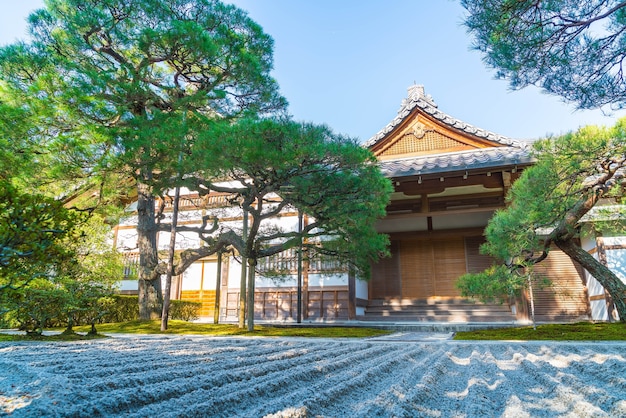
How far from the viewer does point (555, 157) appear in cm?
426

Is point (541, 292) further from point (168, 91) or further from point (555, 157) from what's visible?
point (168, 91)

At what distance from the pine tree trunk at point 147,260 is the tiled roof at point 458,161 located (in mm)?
4909

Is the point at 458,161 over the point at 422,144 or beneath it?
beneath

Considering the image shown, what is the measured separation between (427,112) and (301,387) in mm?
8808

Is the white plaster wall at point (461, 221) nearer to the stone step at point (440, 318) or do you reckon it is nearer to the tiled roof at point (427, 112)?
the tiled roof at point (427, 112)

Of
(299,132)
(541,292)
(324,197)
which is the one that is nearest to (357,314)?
(541,292)

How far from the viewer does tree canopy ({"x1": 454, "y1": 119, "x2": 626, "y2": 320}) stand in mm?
3967

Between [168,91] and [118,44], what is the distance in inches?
44.1

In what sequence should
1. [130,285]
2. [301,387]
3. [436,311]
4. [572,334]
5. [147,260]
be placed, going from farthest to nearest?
1. [130,285]
2. [436,311]
3. [147,260]
4. [572,334]
5. [301,387]

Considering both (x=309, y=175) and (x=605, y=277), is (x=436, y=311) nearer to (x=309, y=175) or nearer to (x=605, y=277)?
(x=605, y=277)

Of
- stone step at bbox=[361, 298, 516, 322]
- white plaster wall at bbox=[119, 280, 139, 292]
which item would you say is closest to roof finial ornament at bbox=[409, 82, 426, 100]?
stone step at bbox=[361, 298, 516, 322]

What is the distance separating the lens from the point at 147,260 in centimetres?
775

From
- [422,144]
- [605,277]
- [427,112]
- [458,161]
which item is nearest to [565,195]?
[605,277]

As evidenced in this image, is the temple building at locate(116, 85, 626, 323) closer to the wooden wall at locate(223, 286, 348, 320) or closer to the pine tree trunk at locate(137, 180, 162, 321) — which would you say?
the wooden wall at locate(223, 286, 348, 320)
